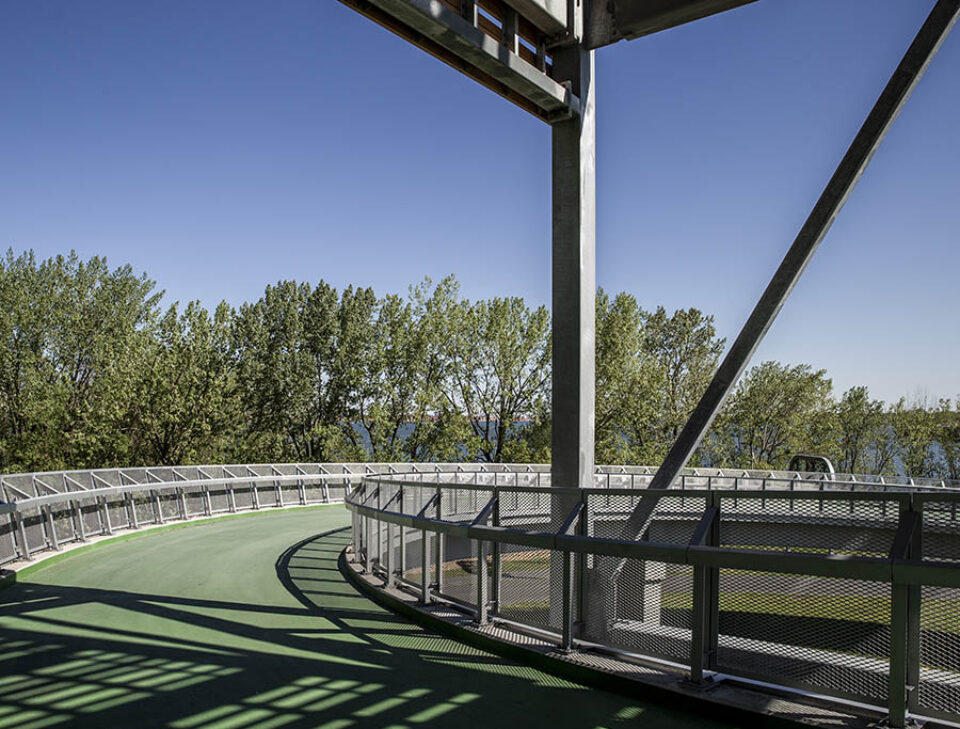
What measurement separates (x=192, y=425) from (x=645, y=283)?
109 feet

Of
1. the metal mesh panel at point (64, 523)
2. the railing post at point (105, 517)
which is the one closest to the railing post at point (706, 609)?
the metal mesh panel at point (64, 523)

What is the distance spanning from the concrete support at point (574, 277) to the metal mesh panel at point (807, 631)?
446 centimetres

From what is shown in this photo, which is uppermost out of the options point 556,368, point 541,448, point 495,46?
point 495,46

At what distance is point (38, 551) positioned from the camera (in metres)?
11.2

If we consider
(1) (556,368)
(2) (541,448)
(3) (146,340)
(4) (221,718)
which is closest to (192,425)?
(3) (146,340)

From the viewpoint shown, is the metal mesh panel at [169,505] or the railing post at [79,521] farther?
the metal mesh panel at [169,505]

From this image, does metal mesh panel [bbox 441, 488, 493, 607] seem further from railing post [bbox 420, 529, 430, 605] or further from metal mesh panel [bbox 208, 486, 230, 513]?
metal mesh panel [bbox 208, 486, 230, 513]

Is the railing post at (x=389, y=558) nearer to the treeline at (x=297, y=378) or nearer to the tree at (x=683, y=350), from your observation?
the treeline at (x=297, y=378)

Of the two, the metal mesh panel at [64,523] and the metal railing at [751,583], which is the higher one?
the metal railing at [751,583]

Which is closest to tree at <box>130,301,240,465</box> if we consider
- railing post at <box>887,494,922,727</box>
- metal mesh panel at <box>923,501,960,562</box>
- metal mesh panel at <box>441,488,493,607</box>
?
metal mesh panel at <box>441,488,493,607</box>

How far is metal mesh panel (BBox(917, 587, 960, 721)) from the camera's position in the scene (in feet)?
14.0

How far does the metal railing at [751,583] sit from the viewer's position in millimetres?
4352

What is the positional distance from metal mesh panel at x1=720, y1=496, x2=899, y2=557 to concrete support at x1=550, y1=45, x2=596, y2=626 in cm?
406

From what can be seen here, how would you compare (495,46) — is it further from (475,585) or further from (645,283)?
(645,283)
